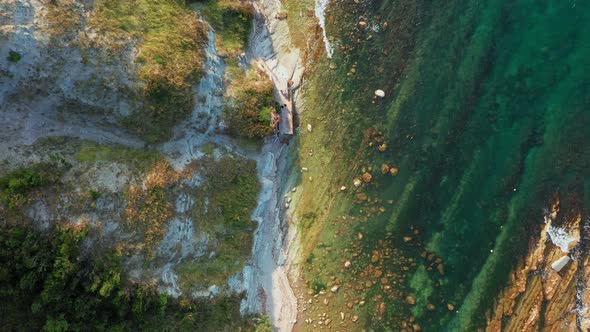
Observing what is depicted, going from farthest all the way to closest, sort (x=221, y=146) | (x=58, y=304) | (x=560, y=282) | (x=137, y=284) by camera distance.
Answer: (x=560, y=282) → (x=221, y=146) → (x=137, y=284) → (x=58, y=304)

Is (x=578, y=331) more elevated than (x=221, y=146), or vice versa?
(x=578, y=331)

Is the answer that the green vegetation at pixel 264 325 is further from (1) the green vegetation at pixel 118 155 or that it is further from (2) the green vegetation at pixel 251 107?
(1) the green vegetation at pixel 118 155

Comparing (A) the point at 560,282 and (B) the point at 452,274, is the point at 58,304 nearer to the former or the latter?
(B) the point at 452,274

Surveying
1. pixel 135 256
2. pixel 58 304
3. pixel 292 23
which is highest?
pixel 292 23

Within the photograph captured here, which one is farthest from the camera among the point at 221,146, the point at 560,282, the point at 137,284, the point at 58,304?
the point at 560,282

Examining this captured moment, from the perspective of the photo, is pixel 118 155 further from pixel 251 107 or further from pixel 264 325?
pixel 264 325

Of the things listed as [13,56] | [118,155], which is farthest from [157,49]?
[13,56]

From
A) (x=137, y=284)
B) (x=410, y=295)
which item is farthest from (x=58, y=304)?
(x=410, y=295)
